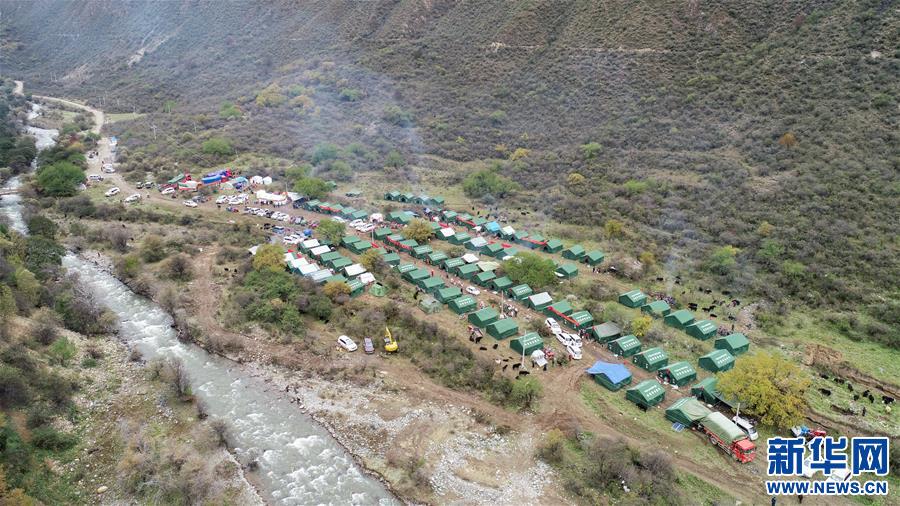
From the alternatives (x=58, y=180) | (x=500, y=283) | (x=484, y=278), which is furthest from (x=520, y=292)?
(x=58, y=180)

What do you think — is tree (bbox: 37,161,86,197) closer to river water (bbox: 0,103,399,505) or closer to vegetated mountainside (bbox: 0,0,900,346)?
vegetated mountainside (bbox: 0,0,900,346)

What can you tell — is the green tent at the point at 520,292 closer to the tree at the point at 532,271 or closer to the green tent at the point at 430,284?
the tree at the point at 532,271

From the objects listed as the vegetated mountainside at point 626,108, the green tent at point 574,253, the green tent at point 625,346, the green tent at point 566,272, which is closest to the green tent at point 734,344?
the green tent at point 625,346

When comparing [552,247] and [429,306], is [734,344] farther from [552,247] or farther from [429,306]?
[429,306]

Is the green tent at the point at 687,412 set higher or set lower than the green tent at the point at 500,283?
lower

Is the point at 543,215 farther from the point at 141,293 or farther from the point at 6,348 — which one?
the point at 6,348

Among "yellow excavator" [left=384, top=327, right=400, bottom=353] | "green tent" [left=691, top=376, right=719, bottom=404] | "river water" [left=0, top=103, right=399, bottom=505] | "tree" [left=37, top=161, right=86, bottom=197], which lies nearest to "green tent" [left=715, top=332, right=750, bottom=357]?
"green tent" [left=691, top=376, right=719, bottom=404]

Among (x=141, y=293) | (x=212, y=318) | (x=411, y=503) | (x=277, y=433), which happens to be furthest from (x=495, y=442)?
(x=141, y=293)
